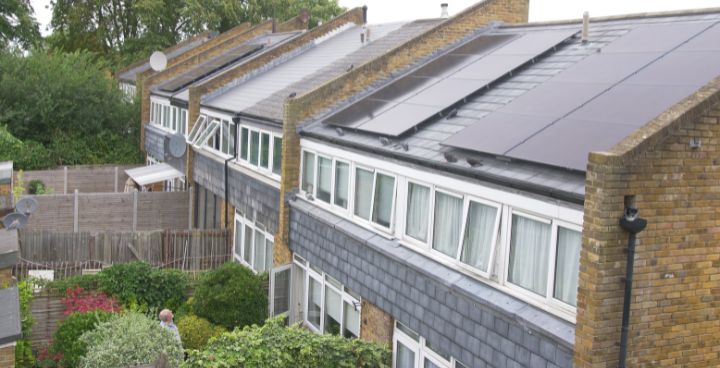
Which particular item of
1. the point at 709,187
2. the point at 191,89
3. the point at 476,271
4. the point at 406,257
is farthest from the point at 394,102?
the point at 191,89

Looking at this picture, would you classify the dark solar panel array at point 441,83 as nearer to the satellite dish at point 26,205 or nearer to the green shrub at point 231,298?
the green shrub at point 231,298

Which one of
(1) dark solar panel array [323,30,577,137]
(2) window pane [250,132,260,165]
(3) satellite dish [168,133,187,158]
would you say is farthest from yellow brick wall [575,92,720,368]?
(3) satellite dish [168,133,187,158]

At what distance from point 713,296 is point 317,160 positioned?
8435 mm

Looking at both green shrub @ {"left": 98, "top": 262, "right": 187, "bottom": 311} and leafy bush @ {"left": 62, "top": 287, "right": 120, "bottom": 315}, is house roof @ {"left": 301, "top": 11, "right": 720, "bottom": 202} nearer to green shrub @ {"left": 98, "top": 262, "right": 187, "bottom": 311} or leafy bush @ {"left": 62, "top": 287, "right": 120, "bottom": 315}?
green shrub @ {"left": 98, "top": 262, "right": 187, "bottom": 311}

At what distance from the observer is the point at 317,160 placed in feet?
48.2

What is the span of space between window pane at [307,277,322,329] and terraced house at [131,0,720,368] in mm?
48

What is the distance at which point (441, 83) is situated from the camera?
13727 mm

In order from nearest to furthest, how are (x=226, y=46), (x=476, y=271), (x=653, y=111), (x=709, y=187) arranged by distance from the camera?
(x=709, y=187), (x=653, y=111), (x=476, y=271), (x=226, y=46)

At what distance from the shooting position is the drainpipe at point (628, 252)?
22.7 feet

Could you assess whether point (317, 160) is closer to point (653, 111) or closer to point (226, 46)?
point (653, 111)

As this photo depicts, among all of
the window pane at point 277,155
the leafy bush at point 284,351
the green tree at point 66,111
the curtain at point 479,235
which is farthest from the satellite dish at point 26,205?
the green tree at point 66,111

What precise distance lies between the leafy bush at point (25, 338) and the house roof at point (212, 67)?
44.5 feet

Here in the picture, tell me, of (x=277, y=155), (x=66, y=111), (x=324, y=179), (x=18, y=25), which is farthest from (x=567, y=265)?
(x=18, y=25)

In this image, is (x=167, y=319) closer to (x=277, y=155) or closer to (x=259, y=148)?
(x=277, y=155)
